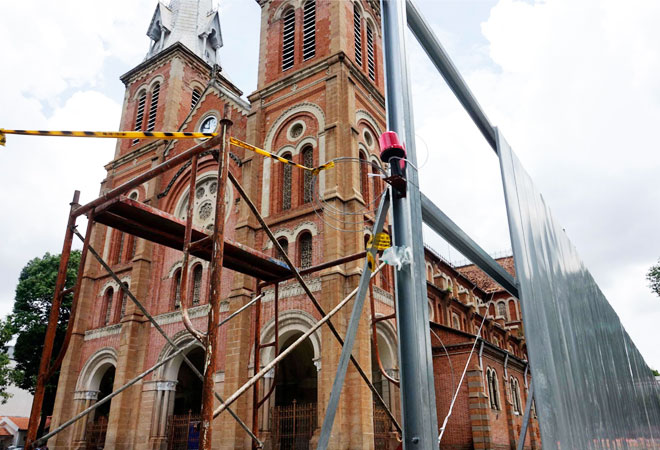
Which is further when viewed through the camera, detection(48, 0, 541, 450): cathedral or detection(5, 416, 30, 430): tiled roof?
detection(5, 416, 30, 430): tiled roof

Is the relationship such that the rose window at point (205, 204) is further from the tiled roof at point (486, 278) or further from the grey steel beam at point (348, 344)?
the tiled roof at point (486, 278)

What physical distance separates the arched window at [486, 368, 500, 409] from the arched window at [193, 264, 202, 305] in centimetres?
1224

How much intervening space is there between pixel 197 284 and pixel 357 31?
13.1m

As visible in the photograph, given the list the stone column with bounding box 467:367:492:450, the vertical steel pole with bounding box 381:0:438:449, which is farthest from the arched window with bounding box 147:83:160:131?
the vertical steel pole with bounding box 381:0:438:449

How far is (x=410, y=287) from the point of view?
280 centimetres

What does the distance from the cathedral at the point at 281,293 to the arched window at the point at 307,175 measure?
5 centimetres

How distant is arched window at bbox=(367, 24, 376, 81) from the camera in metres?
22.1

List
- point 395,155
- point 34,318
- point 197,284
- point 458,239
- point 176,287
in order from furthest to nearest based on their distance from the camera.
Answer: point 34,318, point 176,287, point 197,284, point 458,239, point 395,155

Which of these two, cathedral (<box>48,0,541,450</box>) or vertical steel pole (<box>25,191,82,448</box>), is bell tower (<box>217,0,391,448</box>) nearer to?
cathedral (<box>48,0,541,450</box>)

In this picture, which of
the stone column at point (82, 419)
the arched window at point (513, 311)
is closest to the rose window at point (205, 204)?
the stone column at point (82, 419)

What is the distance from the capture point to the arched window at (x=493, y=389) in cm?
1962

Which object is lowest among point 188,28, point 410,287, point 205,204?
point 410,287

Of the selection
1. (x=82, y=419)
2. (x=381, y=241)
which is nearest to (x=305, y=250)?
(x=82, y=419)

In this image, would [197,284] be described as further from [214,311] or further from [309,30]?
[214,311]
